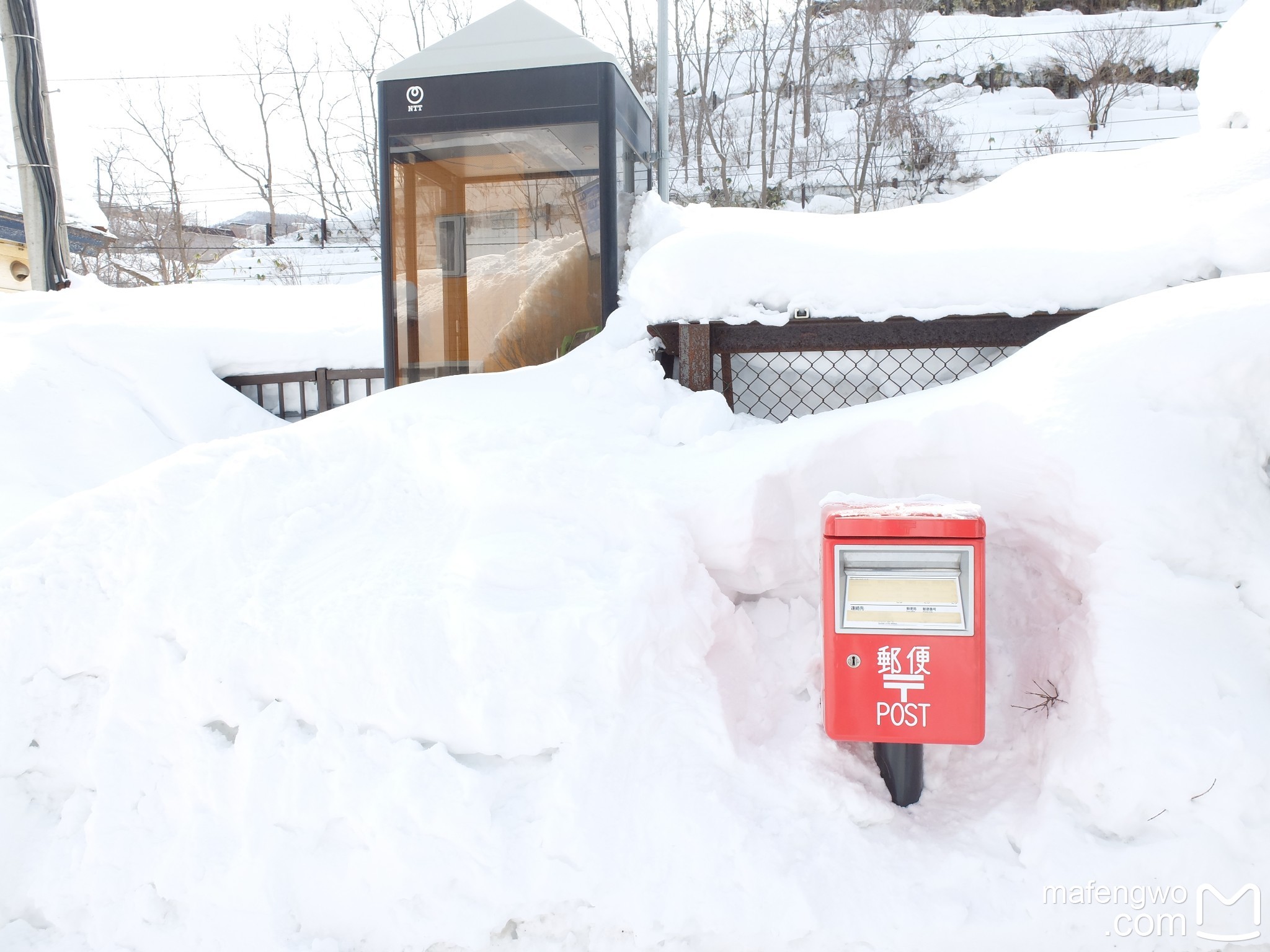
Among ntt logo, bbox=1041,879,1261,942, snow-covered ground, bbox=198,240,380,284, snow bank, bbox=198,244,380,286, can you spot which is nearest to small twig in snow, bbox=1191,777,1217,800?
ntt logo, bbox=1041,879,1261,942

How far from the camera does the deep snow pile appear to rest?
216 inches

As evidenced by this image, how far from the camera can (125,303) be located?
7.58 m

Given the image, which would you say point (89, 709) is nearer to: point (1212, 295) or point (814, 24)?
point (1212, 295)

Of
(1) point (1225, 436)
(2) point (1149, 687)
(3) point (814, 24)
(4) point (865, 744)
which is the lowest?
(4) point (865, 744)

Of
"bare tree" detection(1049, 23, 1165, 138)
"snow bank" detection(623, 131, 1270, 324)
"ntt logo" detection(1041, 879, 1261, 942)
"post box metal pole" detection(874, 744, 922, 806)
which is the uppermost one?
"bare tree" detection(1049, 23, 1165, 138)

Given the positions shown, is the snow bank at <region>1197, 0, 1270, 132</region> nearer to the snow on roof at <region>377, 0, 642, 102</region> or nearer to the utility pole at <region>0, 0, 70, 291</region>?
the snow on roof at <region>377, 0, 642, 102</region>

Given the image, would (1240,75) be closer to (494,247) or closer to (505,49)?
(505,49)

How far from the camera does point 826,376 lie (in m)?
4.60

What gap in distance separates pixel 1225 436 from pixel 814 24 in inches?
895

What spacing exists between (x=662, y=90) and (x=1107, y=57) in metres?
20.3

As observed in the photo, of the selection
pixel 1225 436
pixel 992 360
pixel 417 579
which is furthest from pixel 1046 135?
pixel 417 579

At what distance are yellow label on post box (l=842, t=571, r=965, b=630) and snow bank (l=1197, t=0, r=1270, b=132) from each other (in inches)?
Answer: 166

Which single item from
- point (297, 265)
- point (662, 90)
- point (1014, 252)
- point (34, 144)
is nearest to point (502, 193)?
point (662, 90)

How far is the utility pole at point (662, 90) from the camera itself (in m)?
5.95
